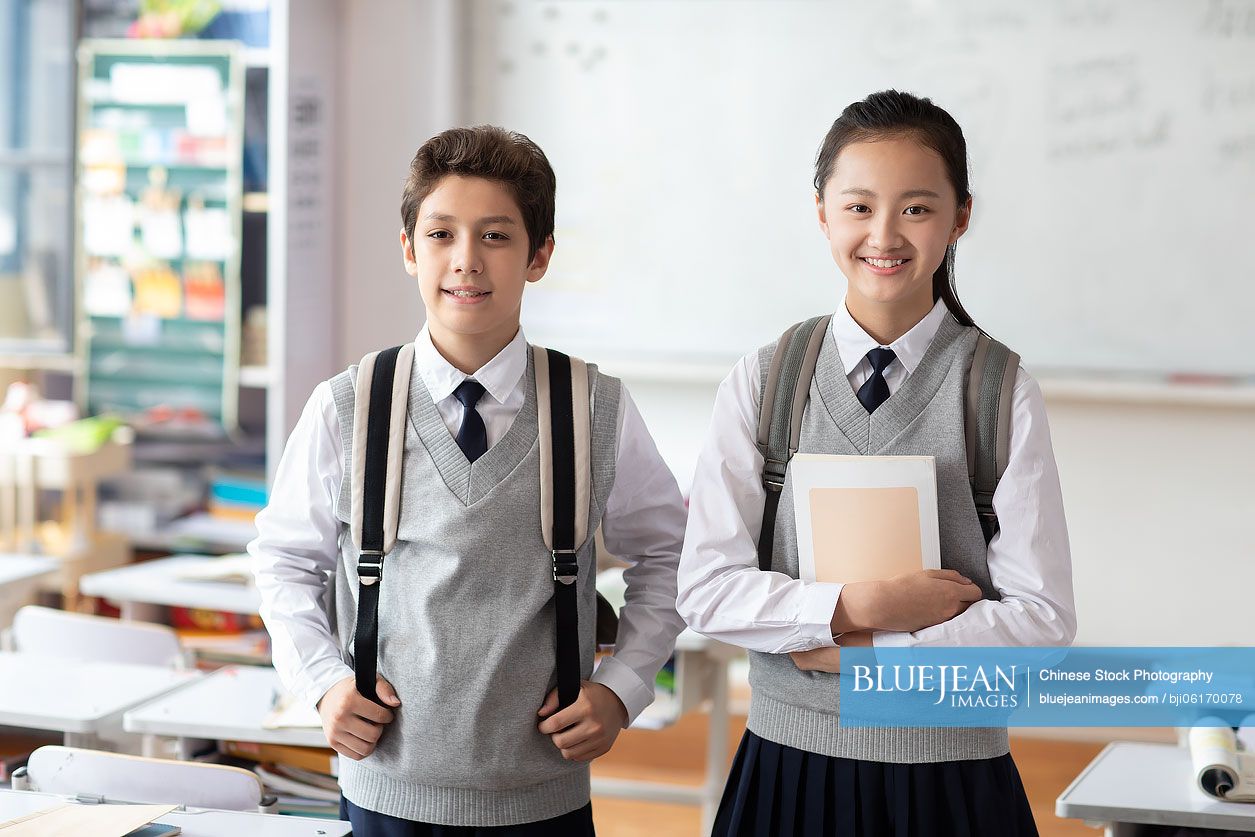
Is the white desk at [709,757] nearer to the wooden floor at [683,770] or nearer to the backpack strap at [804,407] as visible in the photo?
the wooden floor at [683,770]

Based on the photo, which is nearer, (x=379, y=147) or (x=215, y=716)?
(x=215, y=716)

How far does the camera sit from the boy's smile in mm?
1447

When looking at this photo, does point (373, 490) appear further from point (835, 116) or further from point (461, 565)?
point (835, 116)

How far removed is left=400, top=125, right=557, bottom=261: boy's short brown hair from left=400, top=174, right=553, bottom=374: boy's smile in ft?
0.04

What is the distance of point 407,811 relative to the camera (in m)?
1.44

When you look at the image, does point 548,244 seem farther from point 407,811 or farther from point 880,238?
point 407,811

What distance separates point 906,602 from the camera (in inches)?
52.1

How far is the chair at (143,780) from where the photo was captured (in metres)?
1.69

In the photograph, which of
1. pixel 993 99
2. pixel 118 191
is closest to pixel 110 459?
pixel 118 191

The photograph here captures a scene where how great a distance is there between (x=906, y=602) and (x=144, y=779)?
1.04m

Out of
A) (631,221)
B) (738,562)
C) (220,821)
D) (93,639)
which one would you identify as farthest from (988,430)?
(631,221)

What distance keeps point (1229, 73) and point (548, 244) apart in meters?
2.69

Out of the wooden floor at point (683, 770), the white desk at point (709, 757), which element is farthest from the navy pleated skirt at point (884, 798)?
the wooden floor at point (683, 770)

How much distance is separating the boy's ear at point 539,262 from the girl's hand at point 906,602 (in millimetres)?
540
